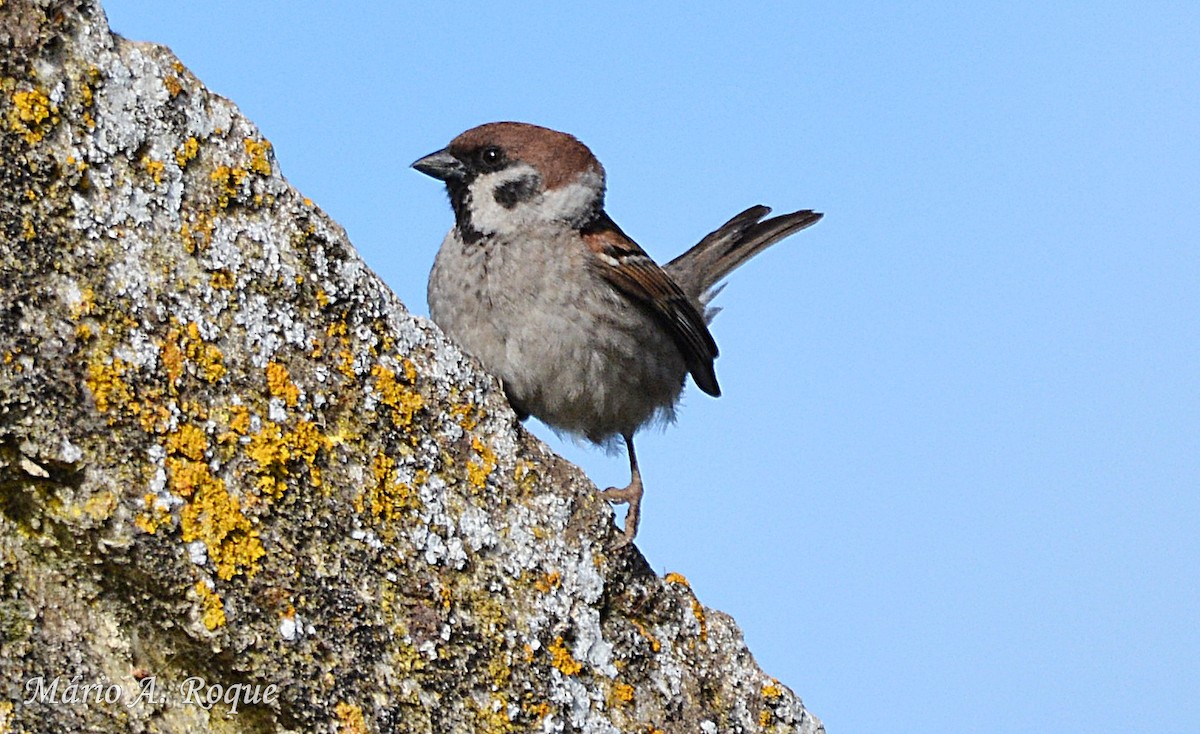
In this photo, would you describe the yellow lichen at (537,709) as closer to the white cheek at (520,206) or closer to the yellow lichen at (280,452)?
the yellow lichen at (280,452)

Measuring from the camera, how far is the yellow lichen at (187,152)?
2.43 m

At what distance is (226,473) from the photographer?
231 centimetres

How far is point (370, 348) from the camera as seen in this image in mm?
2590

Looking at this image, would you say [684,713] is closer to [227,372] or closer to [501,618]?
[501,618]

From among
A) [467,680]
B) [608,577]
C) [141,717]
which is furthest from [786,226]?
[141,717]

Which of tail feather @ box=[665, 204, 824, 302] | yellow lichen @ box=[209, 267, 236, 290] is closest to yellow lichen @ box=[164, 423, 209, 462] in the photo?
yellow lichen @ box=[209, 267, 236, 290]

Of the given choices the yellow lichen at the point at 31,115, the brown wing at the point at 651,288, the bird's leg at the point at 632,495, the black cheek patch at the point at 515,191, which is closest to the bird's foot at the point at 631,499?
the bird's leg at the point at 632,495

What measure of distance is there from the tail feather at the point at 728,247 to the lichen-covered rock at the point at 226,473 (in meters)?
3.25

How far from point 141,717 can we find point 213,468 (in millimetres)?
442

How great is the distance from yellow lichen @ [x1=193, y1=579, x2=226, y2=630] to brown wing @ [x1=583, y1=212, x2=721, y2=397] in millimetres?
2324

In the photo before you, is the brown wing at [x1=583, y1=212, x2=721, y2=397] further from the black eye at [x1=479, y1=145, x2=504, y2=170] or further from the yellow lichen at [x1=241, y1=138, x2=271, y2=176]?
the yellow lichen at [x1=241, y1=138, x2=271, y2=176]

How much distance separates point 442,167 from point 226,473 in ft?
7.50

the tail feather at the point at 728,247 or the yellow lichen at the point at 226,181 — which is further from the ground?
the tail feather at the point at 728,247

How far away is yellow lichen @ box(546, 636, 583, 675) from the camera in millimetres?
2559
